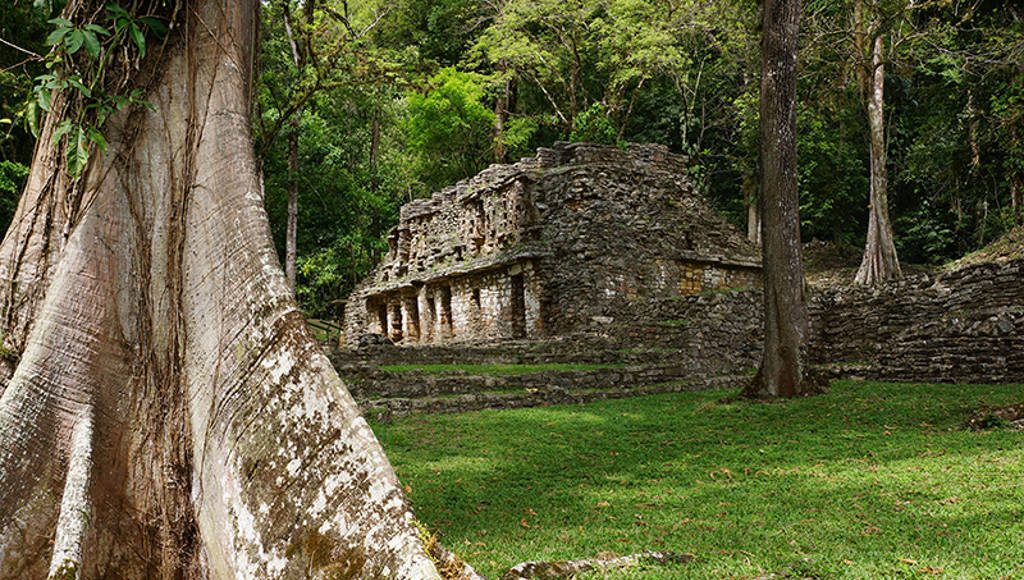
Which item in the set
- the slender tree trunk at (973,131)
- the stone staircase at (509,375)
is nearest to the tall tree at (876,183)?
the slender tree trunk at (973,131)

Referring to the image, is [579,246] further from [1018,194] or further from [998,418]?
[1018,194]

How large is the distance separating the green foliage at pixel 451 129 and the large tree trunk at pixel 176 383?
26632mm

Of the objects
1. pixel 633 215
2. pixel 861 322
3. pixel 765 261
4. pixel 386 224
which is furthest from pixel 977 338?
pixel 386 224

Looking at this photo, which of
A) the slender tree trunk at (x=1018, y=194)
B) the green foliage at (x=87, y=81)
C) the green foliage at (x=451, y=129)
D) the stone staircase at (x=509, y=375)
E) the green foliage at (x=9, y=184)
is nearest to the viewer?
the green foliage at (x=87, y=81)

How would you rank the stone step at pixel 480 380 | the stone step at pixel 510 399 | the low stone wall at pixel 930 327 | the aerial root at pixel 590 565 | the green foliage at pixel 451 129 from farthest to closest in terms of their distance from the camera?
the green foliage at pixel 451 129, the low stone wall at pixel 930 327, the stone step at pixel 480 380, the stone step at pixel 510 399, the aerial root at pixel 590 565

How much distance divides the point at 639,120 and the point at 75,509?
35317 mm

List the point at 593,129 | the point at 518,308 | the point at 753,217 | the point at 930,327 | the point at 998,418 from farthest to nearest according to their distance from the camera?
1. the point at 753,217
2. the point at 593,129
3. the point at 518,308
4. the point at 930,327
5. the point at 998,418

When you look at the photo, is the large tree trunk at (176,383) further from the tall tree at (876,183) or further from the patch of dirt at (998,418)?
the tall tree at (876,183)

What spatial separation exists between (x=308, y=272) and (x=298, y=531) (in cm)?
2730

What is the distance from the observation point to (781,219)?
40.5 feet

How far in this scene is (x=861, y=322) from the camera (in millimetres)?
17359

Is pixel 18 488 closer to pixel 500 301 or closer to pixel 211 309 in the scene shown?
pixel 211 309

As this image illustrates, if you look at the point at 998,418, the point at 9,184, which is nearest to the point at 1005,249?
the point at 998,418

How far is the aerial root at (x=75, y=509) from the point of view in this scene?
2744mm
